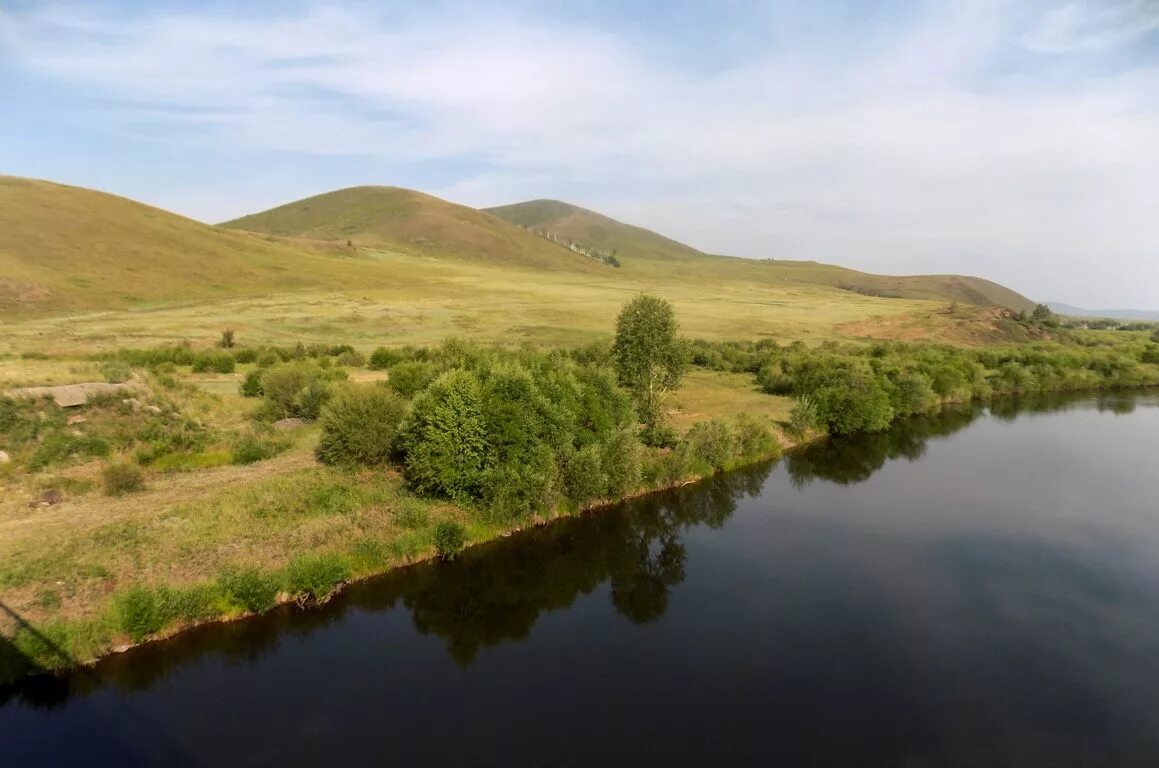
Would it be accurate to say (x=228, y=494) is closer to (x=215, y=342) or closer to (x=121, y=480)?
(x=121, y=480)

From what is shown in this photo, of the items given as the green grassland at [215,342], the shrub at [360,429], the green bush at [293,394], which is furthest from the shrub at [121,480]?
the green bush at [293,394]

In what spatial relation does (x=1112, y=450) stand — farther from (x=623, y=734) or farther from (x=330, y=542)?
(x=330, y=542)

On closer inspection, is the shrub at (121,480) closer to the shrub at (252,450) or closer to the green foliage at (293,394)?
the shrub at (252,450)

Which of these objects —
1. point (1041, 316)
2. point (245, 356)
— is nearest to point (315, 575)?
point (245, 356)

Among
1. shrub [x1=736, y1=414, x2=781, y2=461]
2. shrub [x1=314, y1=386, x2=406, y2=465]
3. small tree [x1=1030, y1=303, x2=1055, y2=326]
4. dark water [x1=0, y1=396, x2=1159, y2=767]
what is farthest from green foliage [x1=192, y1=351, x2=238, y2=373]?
small tree [x1=1030, y1=303, x2=1055, y2=326]

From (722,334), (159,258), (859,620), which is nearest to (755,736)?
(859,620)

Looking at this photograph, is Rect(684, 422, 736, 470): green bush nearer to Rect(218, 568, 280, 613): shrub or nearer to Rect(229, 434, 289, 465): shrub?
Rect(229, 434, 289, 465): shrub
